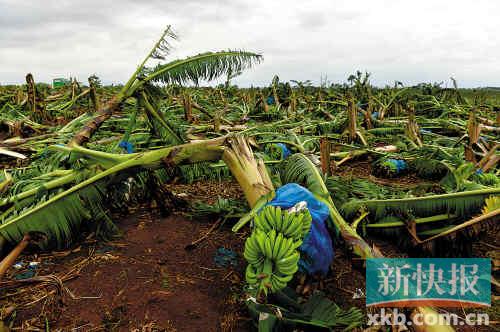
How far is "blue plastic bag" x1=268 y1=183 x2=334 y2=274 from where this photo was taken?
5.31ft

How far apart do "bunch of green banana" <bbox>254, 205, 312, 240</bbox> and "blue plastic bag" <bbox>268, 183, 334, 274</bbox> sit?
0.55 ft

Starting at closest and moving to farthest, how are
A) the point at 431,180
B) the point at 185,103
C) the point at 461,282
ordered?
1. the point at 461,282
2. the point at 431,180
3. the point at 185,103

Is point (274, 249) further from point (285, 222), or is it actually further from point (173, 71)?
point (173, 71)

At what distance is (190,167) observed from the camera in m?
3.37

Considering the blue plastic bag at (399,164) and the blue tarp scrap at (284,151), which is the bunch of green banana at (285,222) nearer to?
the blue tarp scrap at (284,151)

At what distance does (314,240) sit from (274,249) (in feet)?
1.09

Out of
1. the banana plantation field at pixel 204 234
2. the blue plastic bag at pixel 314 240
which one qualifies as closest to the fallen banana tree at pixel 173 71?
the banana plantation field at pixel 204 234

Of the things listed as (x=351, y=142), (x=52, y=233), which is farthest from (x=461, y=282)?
(x=351, y=142)

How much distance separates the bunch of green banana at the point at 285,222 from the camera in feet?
4.61

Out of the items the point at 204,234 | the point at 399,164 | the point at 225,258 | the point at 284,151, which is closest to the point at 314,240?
the point at 225,258

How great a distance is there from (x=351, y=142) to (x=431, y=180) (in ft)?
4.54

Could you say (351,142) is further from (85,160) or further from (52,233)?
(52,233)

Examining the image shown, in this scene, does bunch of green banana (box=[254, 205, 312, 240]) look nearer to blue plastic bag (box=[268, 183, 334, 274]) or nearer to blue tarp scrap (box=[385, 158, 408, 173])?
blue plastic bag (box=[268, 183, 334, 274])

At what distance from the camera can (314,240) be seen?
1.62 m
